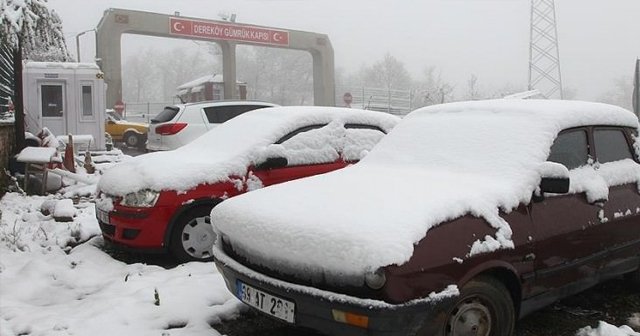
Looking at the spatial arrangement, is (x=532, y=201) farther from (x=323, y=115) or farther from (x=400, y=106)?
(x=400, y=106)

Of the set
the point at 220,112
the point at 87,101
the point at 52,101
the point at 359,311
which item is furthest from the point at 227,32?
the point at 359,311

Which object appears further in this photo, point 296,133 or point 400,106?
point 400,106

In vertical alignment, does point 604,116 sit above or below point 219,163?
above

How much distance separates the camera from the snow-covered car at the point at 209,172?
200 inches

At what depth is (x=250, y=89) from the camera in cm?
7481

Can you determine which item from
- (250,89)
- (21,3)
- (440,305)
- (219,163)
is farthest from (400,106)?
(250,89)

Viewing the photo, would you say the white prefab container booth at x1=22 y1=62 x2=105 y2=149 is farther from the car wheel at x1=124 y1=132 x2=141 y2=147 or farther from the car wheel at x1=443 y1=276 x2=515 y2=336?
the car wheel at x1=443 y1=276 x2=515 y2=336

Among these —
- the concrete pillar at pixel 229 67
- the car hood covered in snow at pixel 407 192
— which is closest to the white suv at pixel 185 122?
the car hood covered in snow at pixel 407 192

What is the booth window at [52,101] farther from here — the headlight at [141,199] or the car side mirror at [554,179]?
the car side mirror at [554,179]

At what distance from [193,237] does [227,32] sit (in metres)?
21.9

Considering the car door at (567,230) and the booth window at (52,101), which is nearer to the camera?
the car door at (567,230)

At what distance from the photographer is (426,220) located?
2.93m

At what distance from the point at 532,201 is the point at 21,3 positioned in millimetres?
7780

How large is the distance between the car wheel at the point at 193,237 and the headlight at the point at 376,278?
2825mm
